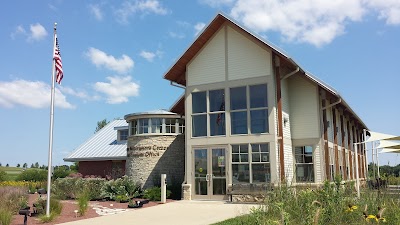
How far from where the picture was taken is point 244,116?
1812cm

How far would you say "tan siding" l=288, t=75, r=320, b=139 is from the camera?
18953 mm

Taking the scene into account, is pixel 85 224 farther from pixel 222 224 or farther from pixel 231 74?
pixel 231 74

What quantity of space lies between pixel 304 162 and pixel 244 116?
159 inches

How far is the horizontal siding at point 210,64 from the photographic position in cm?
1905

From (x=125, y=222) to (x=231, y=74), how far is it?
9496 mm

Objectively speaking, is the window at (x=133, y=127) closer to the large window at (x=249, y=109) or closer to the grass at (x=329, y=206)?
the large window at (x=249, y=109)

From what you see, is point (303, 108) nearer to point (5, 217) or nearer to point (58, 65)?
point (58, 65)

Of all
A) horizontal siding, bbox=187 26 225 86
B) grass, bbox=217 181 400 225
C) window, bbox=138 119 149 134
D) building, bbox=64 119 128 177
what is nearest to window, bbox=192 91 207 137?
horizontal siding, bbox=187 26 225 86

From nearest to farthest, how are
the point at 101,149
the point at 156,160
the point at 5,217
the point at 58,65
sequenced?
1. the point at 5,217
2. the point at 58,65
3. the point at 156,160
4. the point at 101,149

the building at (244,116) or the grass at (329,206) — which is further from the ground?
the building at (244,116)

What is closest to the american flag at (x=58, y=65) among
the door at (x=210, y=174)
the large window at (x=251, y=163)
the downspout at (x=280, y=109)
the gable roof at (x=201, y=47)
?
the gable roof at (x=201, y=47)

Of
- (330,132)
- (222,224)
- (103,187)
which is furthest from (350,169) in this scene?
(222,224)

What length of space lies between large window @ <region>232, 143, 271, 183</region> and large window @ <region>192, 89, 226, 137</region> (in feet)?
4.46

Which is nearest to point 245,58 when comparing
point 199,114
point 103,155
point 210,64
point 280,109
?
point 210,64
